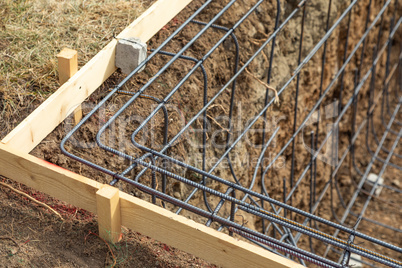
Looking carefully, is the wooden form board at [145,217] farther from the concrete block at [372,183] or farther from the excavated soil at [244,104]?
the concrete block at [372,183]

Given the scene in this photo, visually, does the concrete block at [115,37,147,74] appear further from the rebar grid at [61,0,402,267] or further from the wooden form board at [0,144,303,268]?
the wooden form board at [0,144,303,268]

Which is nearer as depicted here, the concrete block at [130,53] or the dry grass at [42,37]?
the dry grass at [42,37]

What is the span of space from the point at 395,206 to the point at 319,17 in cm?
230

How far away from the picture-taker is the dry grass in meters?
3.45

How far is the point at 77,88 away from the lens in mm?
3379

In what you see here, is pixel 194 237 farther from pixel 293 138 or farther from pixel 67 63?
pixel 293 138

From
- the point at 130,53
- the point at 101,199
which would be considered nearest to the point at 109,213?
the point at 101,199

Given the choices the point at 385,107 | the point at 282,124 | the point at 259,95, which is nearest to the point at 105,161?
the point at 259,95

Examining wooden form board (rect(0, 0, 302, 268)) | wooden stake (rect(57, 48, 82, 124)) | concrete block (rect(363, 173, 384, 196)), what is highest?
wooden stake (rect(57, 48, 82, 124))

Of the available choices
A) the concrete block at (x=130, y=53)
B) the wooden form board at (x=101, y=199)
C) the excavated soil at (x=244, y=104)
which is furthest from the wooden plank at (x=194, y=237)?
the concrete block at (x=130, y=53)

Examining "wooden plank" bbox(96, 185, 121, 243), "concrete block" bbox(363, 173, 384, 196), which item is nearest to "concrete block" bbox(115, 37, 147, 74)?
"wooden plank" bbox(96, 185, 121, 243)

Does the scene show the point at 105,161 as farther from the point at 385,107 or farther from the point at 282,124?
the point at 385,107

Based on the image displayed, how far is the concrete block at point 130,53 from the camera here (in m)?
3.58

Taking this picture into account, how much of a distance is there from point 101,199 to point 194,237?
0.50 meters
